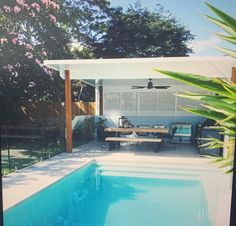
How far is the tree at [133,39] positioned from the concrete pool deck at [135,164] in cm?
1232

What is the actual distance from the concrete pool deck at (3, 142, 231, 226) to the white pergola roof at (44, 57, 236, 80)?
305 cm

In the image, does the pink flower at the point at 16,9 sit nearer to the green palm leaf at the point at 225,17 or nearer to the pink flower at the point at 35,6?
the pink flower at the point at 35,6

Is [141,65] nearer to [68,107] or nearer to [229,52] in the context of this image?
[68,107]

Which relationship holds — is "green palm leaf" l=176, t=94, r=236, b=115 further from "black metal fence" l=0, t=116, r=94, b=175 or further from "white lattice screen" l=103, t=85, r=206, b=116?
"white lattice screen" l=103, t=85, r=206, b=116

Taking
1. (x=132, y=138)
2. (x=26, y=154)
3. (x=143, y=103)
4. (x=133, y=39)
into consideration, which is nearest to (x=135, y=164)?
(x=132, y=138)

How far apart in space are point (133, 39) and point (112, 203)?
18414mm

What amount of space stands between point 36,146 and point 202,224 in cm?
874

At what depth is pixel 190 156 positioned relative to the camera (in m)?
10.2

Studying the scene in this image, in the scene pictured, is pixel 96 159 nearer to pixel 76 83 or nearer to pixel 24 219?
pixel 24 219

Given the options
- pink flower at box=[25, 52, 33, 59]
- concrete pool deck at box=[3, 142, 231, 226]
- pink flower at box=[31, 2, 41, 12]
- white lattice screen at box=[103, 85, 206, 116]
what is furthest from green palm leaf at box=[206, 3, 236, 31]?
white lattice screen at box=[103, 85, 206, 116]

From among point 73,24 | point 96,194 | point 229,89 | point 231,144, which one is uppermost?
point 73,24

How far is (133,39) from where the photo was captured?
2306cm

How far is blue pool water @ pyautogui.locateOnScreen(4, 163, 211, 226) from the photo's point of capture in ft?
18.1

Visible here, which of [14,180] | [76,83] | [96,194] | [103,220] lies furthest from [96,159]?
[76,83]
